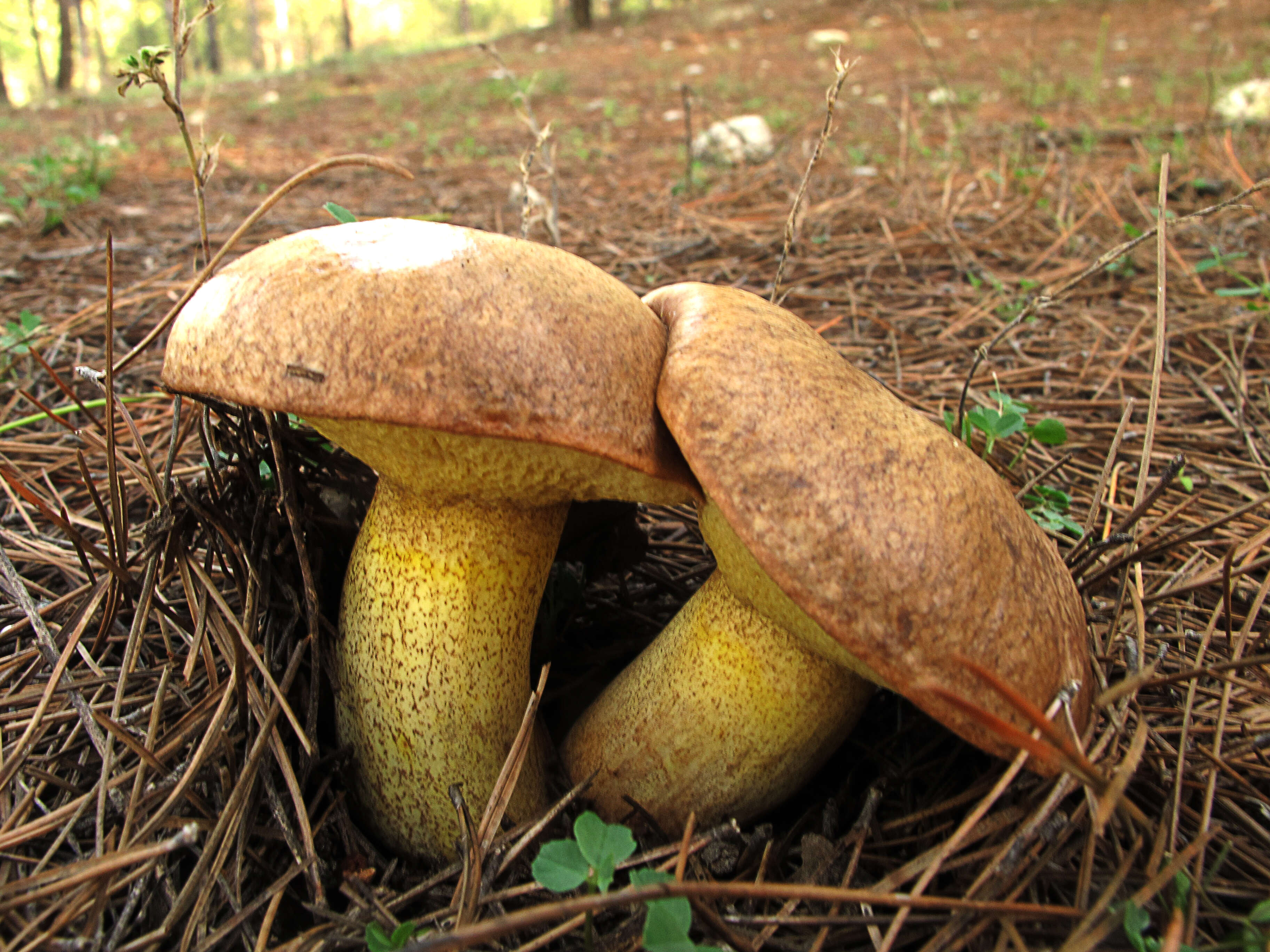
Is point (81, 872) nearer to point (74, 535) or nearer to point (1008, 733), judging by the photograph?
point (74, 535)

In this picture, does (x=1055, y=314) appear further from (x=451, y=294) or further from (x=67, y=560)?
(x=67, y=560)

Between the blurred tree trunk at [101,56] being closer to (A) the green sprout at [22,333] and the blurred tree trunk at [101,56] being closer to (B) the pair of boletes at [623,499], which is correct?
(A) the green sprout at [22,333]

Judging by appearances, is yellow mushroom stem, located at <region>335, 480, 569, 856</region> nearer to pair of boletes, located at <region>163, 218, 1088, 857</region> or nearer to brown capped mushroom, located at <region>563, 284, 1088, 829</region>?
pair of boletes, located at <region>163, 218, 1088, 857</region>

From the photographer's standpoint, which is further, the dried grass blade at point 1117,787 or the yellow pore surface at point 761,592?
the yellow pore surface at point 761,592

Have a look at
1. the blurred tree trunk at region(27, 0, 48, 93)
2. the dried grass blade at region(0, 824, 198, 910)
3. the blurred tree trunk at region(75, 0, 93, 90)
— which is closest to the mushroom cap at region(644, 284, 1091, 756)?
the dried grass blade at region(0, 824, 198, 910)

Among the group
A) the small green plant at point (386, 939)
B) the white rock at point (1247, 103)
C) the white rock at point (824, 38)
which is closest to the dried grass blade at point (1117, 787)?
the small green plant at point (386, 939)

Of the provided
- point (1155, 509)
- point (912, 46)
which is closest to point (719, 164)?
point (1155, 509)

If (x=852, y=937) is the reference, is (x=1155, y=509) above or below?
above
